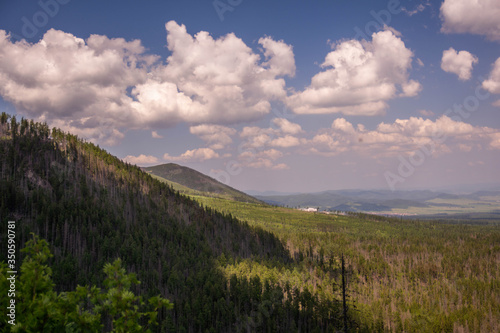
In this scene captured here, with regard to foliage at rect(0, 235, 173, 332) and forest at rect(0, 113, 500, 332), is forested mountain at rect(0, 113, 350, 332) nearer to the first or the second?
forest at rect(0, 113, 500, 332)

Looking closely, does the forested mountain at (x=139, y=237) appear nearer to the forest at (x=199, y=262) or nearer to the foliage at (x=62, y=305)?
the forest at (x=199, y=262)

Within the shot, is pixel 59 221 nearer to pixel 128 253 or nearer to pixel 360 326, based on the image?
pixel 128 253

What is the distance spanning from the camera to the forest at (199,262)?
1198 inches

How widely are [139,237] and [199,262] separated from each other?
20182 millimetres

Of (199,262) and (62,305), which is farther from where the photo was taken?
(199,262)

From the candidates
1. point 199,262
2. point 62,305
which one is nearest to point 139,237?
point 199,262

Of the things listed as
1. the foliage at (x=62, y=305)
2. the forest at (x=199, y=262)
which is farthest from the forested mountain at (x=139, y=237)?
the foliage at (x=62, y=305)

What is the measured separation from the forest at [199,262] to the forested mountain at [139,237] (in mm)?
258

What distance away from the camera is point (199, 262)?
2223 inches

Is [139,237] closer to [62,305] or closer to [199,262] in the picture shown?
[199,262]

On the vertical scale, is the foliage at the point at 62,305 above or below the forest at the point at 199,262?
above

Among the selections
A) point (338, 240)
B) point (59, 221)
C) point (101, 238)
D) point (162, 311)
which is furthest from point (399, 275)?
point (59, 221)

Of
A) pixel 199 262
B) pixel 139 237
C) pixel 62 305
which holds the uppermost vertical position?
pixel 62 305

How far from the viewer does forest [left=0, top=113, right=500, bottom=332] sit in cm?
3042
